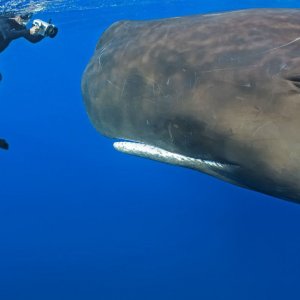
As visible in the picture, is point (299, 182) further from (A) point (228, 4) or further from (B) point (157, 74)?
(A) point (228, 4)

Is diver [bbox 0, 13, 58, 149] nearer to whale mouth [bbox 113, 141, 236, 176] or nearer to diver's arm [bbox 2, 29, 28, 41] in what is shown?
diver's arm [bbox 2, 29, 28, 41]

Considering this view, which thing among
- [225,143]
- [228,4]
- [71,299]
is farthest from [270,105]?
[71,299]

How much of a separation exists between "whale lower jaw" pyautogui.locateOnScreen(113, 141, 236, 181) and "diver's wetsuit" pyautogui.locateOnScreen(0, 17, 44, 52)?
12.6 meters

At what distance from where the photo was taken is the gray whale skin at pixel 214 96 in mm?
2859

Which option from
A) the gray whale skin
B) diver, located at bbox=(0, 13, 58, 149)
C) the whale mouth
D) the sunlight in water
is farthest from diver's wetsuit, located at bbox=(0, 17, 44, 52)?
the whale mouth

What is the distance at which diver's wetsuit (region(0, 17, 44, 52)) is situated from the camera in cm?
1505

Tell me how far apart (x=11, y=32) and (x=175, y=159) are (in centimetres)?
1384

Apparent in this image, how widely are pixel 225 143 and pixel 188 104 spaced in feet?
1.35

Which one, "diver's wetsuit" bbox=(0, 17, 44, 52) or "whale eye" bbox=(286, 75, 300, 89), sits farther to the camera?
"diver's wetsuit" bbox=(0, 17, 44, 52)

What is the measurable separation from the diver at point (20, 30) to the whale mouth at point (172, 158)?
11516 millimetres

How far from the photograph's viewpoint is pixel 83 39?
152 feet

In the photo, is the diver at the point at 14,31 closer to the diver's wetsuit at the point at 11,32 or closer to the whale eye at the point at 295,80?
the diver's wetsuit at the point at 11,32

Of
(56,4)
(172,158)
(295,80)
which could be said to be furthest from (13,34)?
(295,80)

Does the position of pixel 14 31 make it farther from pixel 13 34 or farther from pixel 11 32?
pixel 13 34
